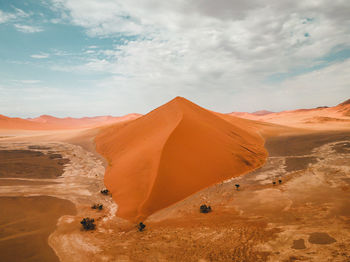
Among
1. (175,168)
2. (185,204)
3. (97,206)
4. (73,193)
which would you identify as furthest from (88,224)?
(175,168)

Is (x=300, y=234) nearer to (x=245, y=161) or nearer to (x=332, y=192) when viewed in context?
(x=332, y=192)

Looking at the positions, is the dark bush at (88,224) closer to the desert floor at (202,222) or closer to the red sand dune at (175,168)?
the desert floor at (202,222)

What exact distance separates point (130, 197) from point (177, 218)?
2.10m

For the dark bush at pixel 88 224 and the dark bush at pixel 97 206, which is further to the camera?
the dark bush at pixel 97 206

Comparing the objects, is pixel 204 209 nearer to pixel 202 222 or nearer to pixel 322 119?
pixel 202 222

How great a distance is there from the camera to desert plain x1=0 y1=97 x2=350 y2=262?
13.2 ft

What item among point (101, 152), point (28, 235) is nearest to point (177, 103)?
point (101, 152)

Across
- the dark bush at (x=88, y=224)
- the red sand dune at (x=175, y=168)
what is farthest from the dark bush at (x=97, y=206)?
the dark bush at (x=88, y=224)

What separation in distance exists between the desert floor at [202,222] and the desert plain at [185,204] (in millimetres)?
25

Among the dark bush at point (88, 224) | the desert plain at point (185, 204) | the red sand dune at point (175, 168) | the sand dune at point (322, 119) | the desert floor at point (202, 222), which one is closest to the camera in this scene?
the desert floor at point (202, 222)

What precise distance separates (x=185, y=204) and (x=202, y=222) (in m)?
1.31

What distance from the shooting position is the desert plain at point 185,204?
4.02 m

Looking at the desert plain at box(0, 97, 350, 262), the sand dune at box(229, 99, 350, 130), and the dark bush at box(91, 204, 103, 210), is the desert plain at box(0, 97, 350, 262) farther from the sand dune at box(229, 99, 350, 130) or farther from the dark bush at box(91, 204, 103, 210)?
the sand dune at box(229, 99, 350, 130)

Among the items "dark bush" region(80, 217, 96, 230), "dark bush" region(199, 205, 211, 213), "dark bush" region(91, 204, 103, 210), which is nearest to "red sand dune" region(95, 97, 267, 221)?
"dark bush" region(91, 204, 103, 210)
